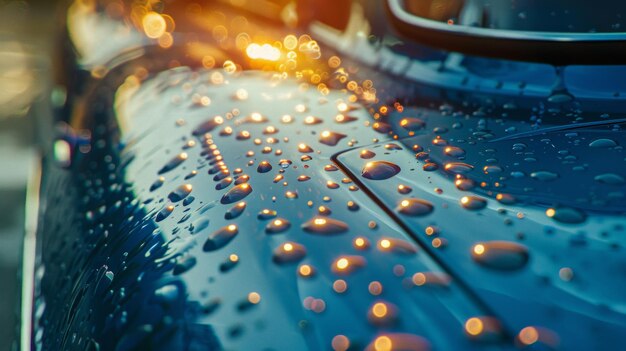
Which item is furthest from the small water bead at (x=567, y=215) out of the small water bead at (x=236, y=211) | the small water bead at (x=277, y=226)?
the small water bead at (x=236, y=211)

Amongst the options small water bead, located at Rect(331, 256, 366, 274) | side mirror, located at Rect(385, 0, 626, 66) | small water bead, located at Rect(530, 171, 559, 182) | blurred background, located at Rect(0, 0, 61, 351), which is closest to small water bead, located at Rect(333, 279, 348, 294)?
small water bead, located at Rect(331, 256, 366, 274)

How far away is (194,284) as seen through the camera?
3.01 ft

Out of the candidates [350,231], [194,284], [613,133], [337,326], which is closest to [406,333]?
[337,326]

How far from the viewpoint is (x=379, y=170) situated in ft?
3.69

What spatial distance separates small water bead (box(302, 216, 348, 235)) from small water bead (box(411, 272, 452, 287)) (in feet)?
0.56

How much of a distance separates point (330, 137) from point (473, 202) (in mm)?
427

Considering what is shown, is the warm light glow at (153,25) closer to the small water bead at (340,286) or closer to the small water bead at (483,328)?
the small water bead at (340,286)

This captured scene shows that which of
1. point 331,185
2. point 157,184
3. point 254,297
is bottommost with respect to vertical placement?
point 254,297

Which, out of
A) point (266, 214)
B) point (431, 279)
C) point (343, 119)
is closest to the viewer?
point (431, 279)

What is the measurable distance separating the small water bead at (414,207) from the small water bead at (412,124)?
1.15 feet

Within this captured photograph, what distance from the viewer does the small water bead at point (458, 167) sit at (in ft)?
3.58

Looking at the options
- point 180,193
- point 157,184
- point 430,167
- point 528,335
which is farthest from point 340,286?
point 157,184

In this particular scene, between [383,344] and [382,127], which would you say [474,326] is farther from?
[382,127]

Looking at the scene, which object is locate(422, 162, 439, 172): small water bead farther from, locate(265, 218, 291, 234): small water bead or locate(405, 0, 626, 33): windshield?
locate(405, 0, 626, 33): windshield
